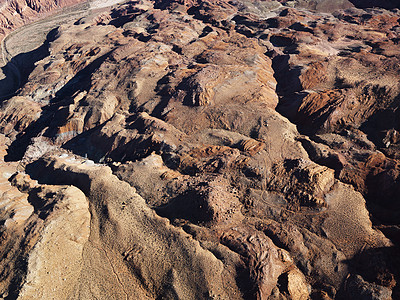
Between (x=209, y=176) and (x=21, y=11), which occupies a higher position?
(x=21, y=11)

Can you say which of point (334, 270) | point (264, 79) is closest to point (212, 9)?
point (264, 79)

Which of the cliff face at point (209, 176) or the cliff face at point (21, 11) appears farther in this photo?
the cliff face at point (21, 11)

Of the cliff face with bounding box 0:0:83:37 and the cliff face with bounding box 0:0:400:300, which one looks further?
the cliff face with bounding box 0:0:83:37

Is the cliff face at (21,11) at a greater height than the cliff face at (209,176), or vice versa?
the cliff face at (21,11)

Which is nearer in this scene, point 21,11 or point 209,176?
point 209,176
